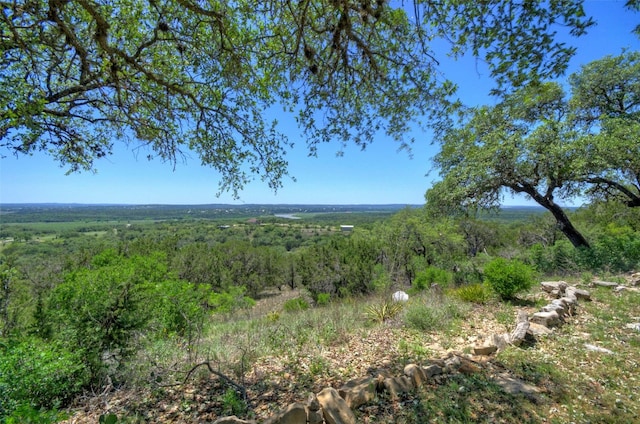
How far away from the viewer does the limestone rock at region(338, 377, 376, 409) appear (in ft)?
7.14

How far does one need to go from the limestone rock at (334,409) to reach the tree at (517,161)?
678 cm

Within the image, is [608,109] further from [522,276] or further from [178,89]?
[178,89]

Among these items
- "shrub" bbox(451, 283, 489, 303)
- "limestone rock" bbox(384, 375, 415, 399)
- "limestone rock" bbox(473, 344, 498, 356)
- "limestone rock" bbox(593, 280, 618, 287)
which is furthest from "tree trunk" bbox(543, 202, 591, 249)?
"limestone rock" bbox(384, 375, 415, 399)

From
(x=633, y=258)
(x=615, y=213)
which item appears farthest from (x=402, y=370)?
(x=615, y=213)

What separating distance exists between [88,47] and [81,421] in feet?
14.1

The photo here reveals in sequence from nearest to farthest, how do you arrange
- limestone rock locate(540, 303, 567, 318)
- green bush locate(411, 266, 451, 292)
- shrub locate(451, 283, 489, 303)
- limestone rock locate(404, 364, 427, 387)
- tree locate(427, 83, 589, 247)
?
limestone rock locate(404, 364, 427, 387)
limestone rock locate(540, 303, 567, 318)
shrub locate(451, 283, 489, 303)
tree locate(427, 83, 589, 247)
green bush locate(411, 266, 451, 292)

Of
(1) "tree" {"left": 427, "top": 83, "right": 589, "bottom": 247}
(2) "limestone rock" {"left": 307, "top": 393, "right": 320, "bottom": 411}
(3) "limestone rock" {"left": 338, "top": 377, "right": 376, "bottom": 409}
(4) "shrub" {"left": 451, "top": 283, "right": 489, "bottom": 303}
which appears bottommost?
(4) "shrub" {"left": 451, "top": 283, "right": 489, "bottom": 303}

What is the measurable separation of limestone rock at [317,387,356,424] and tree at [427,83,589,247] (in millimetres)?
6776

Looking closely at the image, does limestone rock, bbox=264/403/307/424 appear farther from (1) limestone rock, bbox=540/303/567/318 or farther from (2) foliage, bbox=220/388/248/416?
(1) limestone rock, bbox=540/303/567/318

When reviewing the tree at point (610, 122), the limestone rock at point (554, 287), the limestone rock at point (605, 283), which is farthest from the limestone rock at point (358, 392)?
the tree at point (610, 122)

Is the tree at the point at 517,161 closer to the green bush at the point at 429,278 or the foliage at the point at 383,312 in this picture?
the green bush at the point at 429,278

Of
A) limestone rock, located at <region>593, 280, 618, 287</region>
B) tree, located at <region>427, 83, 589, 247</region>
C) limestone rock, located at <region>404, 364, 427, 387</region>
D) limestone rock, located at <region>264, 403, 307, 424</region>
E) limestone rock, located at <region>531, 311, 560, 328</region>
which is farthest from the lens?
tree, located at <region>427, 83, 589, 247</region>

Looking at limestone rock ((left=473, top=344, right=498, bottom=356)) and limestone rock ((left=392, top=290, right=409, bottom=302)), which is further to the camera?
limestone rock ((left=392, top=290, right=409, bottom=302))

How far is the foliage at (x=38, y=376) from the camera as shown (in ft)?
7.24
